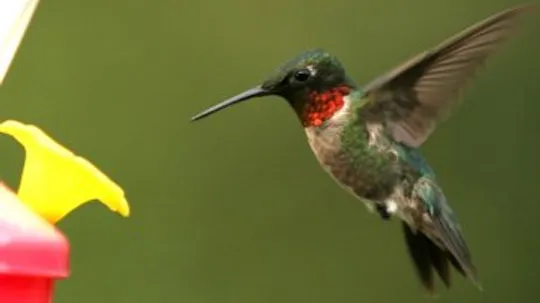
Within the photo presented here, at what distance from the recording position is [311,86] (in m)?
1.65

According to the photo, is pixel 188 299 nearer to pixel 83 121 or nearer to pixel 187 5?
pixel 83 121

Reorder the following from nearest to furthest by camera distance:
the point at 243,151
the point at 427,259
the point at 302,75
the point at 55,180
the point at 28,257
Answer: the point at 28,257
the point at 55,180
the point at 302,75
the point at 427,259
the point at 243,151

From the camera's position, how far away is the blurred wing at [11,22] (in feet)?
3.48

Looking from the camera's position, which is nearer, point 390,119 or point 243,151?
point 390,119

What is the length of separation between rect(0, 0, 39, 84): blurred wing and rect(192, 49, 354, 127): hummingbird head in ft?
1.64

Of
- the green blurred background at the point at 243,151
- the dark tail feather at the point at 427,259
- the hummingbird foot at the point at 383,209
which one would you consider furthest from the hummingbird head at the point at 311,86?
the green blurred background at the point at 243,151

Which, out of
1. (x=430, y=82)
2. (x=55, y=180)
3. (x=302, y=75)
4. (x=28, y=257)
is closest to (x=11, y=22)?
(x=55, y=180)

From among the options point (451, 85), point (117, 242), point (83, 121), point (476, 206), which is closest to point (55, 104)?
point (83, 121)

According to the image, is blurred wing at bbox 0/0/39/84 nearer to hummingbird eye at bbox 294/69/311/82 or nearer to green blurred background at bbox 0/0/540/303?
hummingbird eye at bbox 294/69/311/82

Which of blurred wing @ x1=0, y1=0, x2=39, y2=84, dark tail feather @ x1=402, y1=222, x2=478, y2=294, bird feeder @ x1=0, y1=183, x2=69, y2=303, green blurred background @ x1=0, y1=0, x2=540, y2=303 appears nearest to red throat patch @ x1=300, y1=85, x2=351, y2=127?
dark tail feather @ x1=402, y1=222, x2=478, y2=294

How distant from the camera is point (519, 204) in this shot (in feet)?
10.1

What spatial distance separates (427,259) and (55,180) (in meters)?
1.00

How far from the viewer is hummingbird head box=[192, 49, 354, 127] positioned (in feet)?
5.20

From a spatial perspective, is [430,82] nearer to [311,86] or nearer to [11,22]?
[311,86]
